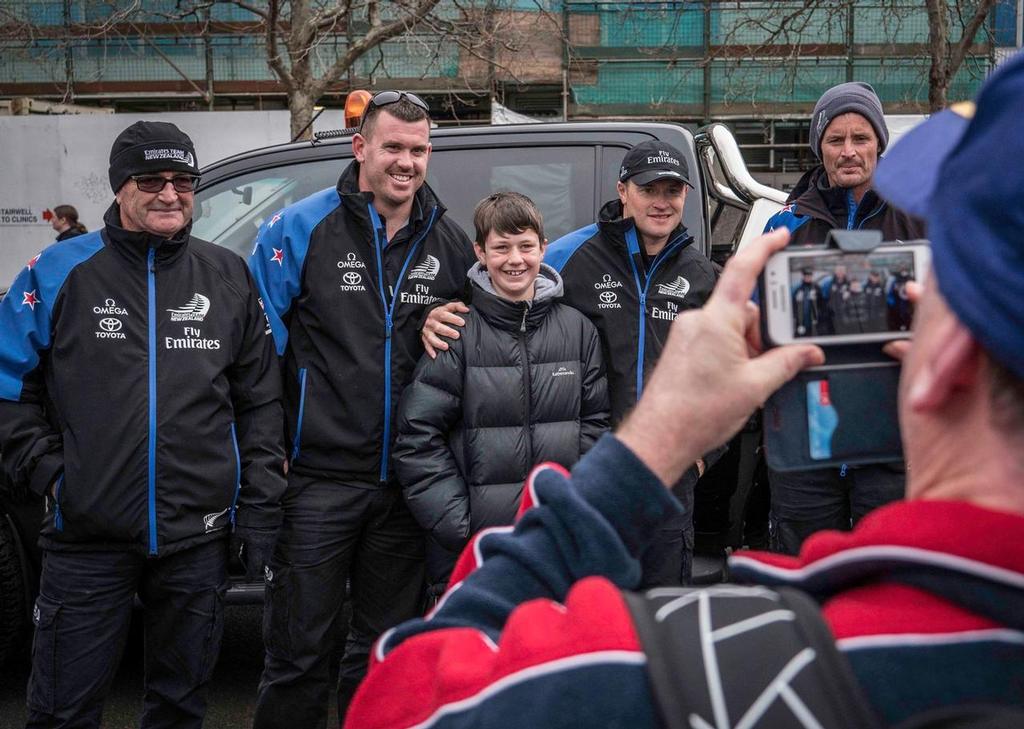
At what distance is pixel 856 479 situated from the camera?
369 cm

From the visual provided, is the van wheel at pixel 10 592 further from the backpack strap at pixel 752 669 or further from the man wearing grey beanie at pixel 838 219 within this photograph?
A: the backpack strap at pixel 752 669

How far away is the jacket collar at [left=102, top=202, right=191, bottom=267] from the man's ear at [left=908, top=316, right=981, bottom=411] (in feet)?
9.54

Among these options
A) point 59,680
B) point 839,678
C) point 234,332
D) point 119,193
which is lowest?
point 59,680

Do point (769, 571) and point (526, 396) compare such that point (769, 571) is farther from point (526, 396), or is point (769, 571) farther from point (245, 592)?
point (245, 592)

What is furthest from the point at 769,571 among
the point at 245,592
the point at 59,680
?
the point at 245,592

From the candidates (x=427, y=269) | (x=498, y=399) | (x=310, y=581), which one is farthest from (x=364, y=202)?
(x=310, y=581)

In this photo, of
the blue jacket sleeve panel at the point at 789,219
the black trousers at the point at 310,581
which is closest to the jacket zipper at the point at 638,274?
the blue jacket sleeve panel at the point at 789,219

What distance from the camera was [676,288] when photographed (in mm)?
3969

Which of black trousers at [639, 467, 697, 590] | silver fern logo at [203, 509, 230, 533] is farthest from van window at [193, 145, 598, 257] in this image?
silver fern logo at [203, 509, 230, 533]

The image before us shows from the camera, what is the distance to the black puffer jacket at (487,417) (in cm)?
354

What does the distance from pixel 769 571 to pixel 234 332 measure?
275 cm

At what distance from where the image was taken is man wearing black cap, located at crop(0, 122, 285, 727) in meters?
3.24

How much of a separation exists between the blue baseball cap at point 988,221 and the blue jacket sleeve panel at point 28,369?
2974 millimetres

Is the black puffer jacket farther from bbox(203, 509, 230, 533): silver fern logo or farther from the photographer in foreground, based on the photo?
the photographer in foreground
